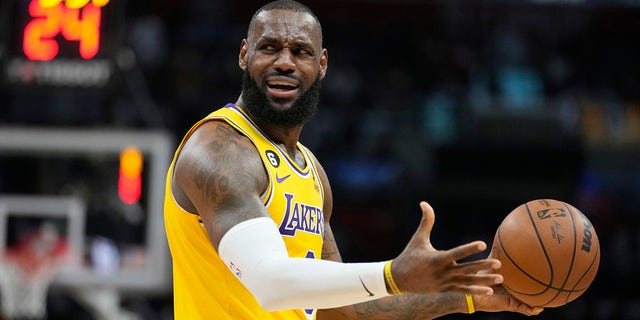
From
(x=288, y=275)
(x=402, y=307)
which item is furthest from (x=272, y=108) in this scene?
(x=402, y=307)

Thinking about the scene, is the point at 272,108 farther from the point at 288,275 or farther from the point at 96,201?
the point at 96,201

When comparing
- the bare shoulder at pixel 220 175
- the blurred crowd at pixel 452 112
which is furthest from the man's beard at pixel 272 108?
the blurred crowd at pixel 452 112

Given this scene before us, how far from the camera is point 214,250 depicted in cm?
388

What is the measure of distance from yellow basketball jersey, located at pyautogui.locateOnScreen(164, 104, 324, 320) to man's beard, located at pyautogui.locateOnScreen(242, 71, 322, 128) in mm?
52

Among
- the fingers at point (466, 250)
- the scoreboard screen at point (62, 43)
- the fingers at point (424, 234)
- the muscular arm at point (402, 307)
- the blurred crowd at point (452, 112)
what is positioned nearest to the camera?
the fingers at point (466, 250)

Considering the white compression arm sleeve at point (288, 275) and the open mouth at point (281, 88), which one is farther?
the open mouth at point (281, 88)

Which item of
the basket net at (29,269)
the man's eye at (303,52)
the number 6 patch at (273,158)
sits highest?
the man's eye at (303,52)

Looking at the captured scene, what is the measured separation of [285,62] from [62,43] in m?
4.78

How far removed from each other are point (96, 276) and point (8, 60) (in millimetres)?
2939

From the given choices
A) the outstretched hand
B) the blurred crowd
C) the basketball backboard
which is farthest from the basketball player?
the blurred crowd

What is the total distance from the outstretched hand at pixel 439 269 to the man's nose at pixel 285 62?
Answer: 111 centimetres

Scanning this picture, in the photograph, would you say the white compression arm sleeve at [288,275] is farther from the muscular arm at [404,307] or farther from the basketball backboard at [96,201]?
the basketball backboard at [96,201]

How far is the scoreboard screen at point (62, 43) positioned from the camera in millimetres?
8305

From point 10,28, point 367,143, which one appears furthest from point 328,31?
point 10,28
